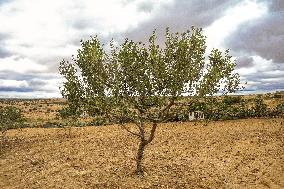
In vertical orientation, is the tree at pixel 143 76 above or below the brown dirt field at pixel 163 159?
above

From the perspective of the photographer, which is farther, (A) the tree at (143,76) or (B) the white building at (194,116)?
(B) the white building at (194,116)

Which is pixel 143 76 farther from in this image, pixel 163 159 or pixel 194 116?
pixel 194 116

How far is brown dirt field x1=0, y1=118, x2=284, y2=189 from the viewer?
29.5m

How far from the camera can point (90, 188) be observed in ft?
89.7

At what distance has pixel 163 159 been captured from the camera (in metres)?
35.7

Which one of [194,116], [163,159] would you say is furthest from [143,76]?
[194,116]

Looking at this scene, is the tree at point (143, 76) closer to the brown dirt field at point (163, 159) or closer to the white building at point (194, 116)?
the brown dirt field at point (163, 159)

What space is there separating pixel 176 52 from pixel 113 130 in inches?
1295

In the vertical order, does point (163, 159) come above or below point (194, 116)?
below

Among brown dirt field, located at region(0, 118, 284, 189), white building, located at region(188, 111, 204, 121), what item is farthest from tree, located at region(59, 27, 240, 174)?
white building, located at region(188, 111, 204, 121)

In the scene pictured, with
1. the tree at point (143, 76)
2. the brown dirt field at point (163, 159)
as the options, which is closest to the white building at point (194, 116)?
the brown dirt field at point (163, 159)

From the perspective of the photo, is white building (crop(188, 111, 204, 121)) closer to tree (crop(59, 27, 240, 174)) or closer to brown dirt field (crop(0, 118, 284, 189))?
brown dirt field (crop(0, 118, 284, 189))

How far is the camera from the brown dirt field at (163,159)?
29.5m

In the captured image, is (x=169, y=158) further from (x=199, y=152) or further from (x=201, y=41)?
(x=201, y=41)
